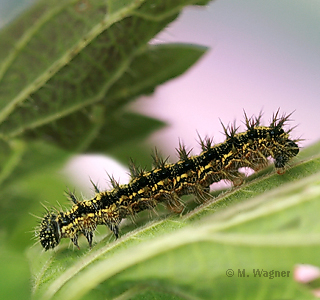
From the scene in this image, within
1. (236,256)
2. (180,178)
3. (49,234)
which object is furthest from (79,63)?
(236,256)

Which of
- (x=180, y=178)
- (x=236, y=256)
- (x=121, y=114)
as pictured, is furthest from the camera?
(x=121, y=114)

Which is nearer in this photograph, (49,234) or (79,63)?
(49,234)

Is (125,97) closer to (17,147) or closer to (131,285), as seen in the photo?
A: (17,147)

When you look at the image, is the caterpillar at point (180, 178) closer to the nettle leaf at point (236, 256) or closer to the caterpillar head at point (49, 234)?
the caterpillar head at point (49, 234)

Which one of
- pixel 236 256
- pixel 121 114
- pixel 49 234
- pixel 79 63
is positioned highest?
pixel 79 63

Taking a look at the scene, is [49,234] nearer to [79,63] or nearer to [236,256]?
[79,63]

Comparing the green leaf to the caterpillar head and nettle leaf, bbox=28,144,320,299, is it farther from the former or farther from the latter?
nettle leaf, bbox=28,144,320,299

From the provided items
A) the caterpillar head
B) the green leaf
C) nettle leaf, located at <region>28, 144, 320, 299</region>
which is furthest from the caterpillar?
nettle leaf, located at <region>28, 144, 320, 299</region>
